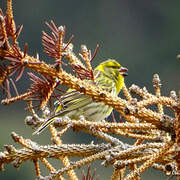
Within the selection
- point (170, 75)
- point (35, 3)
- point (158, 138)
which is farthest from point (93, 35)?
point (158, 138)

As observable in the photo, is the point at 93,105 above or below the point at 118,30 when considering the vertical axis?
below

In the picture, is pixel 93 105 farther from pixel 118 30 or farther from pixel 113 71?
pixel 118 30

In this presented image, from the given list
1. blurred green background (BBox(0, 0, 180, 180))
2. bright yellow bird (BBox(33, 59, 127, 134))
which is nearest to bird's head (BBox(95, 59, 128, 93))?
bright yellow bird (BBox(33, 59, 127, 134))

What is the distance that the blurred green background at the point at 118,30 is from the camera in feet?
51.8

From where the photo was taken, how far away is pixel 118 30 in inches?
816

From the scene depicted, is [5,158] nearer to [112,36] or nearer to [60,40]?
[60,40]

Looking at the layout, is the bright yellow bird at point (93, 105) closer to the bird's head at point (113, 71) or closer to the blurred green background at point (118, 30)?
the bird's head at point (113, 71)

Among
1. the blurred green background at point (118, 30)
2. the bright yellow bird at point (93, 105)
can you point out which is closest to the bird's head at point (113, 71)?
the bright yellow bird at point (93, 105)

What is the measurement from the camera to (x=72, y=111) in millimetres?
2188

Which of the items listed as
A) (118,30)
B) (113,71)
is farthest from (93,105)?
(118,30)

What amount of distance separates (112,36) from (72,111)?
57.0ft

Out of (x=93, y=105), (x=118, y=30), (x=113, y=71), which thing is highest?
(x=118, y=30)

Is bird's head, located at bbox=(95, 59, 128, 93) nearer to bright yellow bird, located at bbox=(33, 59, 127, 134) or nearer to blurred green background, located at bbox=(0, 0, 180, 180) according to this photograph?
bright yellow bird, located at bbox=(33, 59, 127, 134)

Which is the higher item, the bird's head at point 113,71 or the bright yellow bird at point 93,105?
the bird's head at point 113,71
